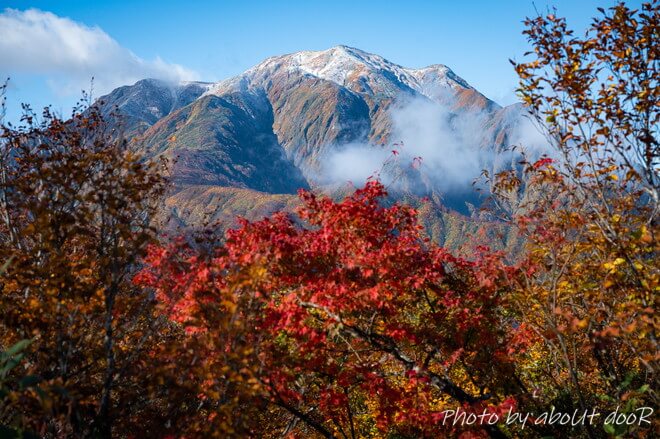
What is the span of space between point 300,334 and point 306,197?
3.08 meters

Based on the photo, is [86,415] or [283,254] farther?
[283,254]

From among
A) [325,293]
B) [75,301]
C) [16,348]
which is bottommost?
[16,348]

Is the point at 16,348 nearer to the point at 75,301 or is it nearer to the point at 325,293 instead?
the point at 75,301

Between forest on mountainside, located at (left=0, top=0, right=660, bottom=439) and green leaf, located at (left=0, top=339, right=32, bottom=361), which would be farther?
forest on mountainside, located at (left=0, top=0, right=660, bottom=439)

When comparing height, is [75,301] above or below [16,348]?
above

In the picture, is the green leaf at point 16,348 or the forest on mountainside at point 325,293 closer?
the green leaf at point 16,348

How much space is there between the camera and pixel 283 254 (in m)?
8.44

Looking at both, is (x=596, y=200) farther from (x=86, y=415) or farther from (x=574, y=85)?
(x=86, y=415)

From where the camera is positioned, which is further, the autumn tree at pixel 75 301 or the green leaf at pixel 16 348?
the autumn tree at pixel 75 301

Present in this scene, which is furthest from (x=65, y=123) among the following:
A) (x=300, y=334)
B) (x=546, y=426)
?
(x=546, y=426)

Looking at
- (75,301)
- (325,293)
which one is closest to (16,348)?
(75,301)

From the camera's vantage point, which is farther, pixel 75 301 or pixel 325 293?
pixel 325 293

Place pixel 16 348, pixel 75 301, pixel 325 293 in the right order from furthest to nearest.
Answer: pixel 325 293 → pixel 75 301 → pixel 16 348

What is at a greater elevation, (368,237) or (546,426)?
(368,237)
